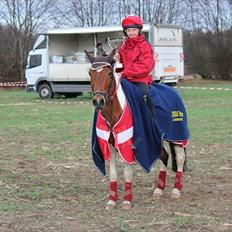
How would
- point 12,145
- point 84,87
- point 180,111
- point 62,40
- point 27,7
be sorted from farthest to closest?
point 27,7 → point 62,40 → point 84,87 → point 12,145 → point 180,111

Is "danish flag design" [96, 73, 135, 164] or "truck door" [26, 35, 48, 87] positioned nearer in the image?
"danish flag design" [96, 73, 135, 164]

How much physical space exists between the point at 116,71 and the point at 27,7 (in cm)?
3927

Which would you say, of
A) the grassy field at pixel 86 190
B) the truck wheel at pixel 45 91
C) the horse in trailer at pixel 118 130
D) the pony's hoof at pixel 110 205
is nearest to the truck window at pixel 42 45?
the truck wheel at pixel 45 91

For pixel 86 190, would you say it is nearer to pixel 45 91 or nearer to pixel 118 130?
pixel 118 130

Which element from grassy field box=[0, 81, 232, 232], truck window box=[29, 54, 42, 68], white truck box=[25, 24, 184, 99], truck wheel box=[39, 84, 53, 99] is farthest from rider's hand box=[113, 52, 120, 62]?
truck window box=[29, 54, 42, 68]

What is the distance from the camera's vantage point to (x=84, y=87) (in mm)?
23578

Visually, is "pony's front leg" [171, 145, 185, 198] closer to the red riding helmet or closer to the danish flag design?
the danish flag design

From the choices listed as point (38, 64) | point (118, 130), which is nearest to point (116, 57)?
point (118, 130)

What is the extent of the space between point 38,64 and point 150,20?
24151mm

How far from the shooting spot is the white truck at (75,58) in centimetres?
2341

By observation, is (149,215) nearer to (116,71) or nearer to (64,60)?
(116,71)

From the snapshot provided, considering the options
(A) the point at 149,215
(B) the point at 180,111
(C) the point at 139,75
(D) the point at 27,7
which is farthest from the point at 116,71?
(D) the point at 27,7

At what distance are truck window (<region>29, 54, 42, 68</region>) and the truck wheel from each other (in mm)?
1245

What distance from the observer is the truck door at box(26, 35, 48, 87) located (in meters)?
25.1
